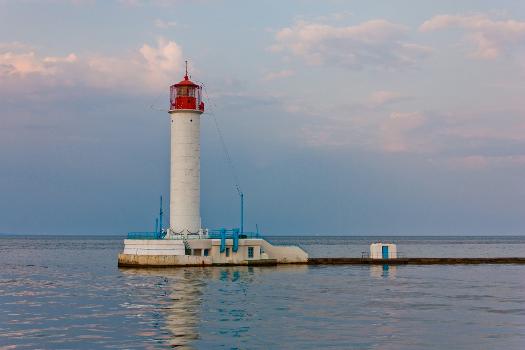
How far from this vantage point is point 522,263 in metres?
86.2

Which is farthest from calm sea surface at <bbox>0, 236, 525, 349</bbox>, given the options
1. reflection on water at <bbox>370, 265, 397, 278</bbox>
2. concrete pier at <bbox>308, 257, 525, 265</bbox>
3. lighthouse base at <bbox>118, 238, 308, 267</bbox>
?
concrete pier at <bbox>308, 257, 525, 265</bbox>

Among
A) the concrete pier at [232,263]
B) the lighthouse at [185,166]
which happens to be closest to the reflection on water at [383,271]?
the concrete pier at [232,263]

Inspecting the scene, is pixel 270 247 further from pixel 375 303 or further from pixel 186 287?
pixel 375 303

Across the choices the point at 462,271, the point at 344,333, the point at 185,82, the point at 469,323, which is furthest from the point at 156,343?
the point at 462,271

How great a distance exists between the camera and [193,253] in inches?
2576

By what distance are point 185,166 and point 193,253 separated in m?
8.37

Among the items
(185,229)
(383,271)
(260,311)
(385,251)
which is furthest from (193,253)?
(260,311)

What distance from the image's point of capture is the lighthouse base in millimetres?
63938

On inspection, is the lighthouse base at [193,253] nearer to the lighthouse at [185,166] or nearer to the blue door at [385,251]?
the lighthouse at [185,166]

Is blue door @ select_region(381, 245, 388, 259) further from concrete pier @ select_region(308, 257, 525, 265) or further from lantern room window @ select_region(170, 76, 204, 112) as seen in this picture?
lantern room window @ select_region(170, 76, 204, 112)

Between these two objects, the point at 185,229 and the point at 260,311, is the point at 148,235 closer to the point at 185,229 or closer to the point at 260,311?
the point at 185,229

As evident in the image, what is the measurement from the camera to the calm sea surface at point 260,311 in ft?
91.3

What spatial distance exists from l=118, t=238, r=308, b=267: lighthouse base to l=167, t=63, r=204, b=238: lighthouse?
1.50 m

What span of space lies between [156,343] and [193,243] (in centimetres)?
3850
